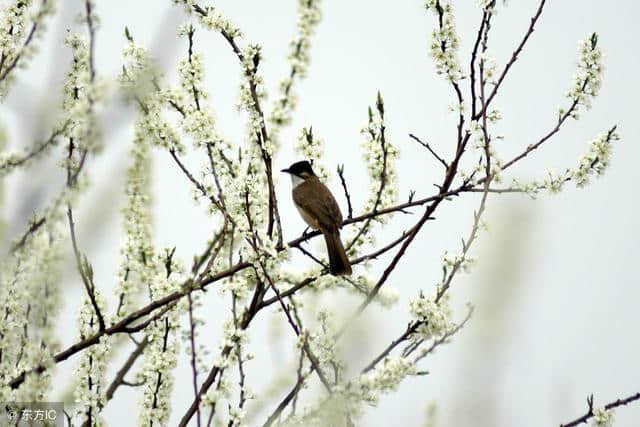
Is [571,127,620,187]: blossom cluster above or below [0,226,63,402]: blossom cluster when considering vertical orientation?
above

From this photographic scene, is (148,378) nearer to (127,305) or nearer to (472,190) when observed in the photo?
(127,305)

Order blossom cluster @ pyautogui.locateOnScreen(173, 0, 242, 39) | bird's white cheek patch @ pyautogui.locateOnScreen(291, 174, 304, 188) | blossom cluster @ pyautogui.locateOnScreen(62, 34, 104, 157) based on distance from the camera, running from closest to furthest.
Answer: blossom cluster @ pyautogui.locateOnScreen(62, 34, 104, 157) < blossom cluster @ pyautogui.locateOnScreen(173, 0, 242, 39) < bird's white cheek patch @ pyautogui.locateOnScreen(291, 174, 304, 188)

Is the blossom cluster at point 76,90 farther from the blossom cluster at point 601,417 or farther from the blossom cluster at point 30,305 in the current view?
the blossom cluster at point 601,417

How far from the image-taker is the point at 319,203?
5.57 m

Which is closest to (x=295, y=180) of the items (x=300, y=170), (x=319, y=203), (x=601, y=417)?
(x=300, y=170)

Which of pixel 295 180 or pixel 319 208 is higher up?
pixel 295 180

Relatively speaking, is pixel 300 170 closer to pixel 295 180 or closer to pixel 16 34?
pixel 295 180

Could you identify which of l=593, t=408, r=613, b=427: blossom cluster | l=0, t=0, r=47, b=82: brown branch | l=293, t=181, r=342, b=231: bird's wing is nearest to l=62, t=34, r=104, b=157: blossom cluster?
l=0, t=0, r=47, b=82: brown branch

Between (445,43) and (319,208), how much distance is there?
5.13ft

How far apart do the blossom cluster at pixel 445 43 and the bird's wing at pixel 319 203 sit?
1.26 m

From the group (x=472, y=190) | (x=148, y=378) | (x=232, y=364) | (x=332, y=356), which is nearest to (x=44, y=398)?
(x=148, y=378)

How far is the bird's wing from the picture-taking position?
5276mm

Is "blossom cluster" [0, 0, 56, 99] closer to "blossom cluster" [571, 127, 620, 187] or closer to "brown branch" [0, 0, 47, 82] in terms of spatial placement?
"brown branch" [0, 0, 47, 82]

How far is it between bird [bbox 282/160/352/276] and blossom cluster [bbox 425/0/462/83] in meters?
1.01
